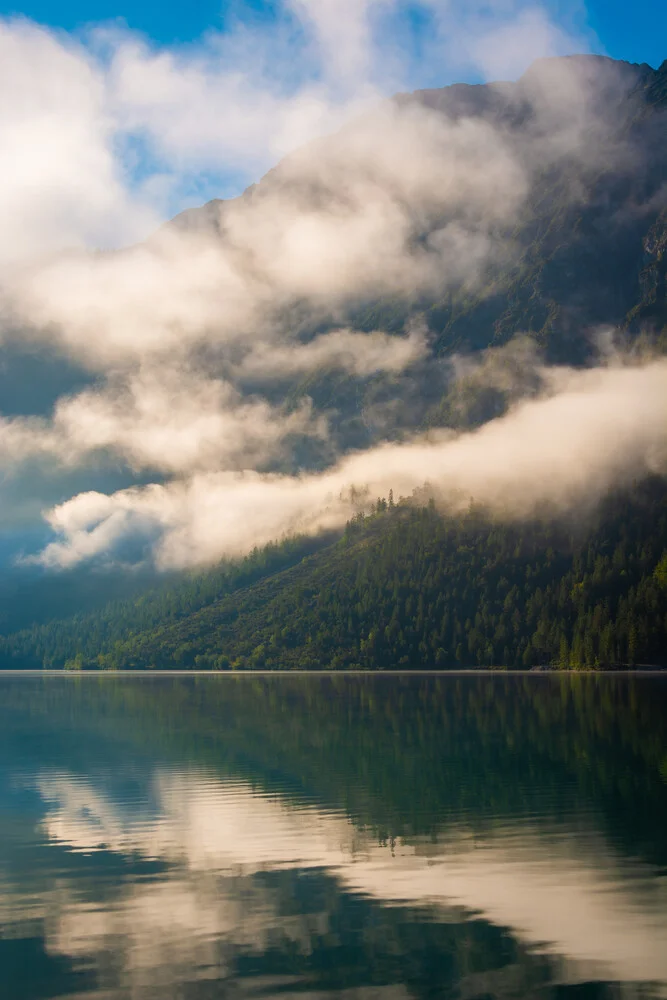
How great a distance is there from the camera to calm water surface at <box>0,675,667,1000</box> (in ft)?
84.1

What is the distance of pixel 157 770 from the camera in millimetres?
66500

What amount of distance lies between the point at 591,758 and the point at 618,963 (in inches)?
1632

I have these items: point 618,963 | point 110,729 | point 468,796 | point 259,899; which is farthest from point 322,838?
point 110,729

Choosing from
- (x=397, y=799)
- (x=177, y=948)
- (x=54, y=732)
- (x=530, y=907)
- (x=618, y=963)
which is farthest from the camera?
(x=54, y=732)

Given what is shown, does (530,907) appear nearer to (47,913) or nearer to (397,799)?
(47,913)

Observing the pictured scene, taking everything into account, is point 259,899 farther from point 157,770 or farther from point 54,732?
point 54,732

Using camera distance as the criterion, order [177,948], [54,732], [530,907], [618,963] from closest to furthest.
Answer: [618,963]
[177,948]
[530,907]
[54,732]

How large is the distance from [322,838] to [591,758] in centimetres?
3053

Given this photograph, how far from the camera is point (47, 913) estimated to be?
31.3m

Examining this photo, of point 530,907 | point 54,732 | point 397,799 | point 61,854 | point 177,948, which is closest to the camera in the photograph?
point 177,948

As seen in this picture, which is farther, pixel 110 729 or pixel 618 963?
pixel 110 729

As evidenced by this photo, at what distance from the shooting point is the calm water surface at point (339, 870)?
84.1ft

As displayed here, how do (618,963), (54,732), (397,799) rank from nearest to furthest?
(618,963), (397,799), (54,732)

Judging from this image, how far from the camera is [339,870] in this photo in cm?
3625
